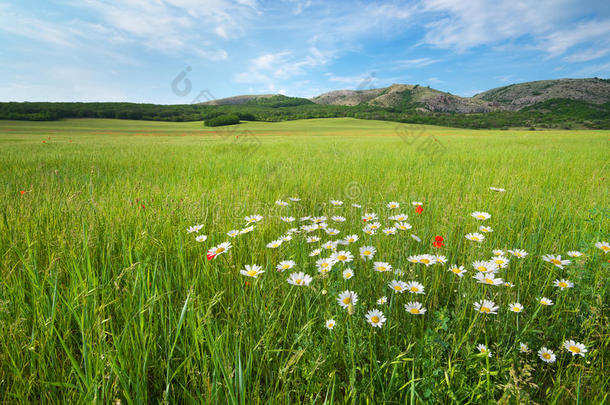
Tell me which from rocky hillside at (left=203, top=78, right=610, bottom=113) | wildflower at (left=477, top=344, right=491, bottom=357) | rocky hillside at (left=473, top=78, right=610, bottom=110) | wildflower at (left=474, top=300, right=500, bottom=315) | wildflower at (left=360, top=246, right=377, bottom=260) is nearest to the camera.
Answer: wildflower at (left=477, top=344, right=491, bottom=357)

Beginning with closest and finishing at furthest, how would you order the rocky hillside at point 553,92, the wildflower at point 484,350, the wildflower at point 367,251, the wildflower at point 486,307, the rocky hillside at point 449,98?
the wildflower at point 484,350 → the wildflower at point 486,307 → the wildflower at point 367,251 → the rocky hillside at point 449,98 → the rocky hillside at point 553,92

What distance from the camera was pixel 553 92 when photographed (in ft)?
518

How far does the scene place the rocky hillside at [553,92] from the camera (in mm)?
142825

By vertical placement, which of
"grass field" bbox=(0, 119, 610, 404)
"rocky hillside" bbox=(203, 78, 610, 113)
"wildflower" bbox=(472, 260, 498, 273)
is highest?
"rocky hillside" bbox=(203, 78, 610, 113)

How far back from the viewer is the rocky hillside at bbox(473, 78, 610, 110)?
142825mm

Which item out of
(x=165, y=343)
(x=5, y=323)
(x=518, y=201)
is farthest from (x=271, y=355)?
(x=518, y=201)

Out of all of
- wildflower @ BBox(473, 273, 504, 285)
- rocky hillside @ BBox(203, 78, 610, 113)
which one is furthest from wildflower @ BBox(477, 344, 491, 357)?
rocky hillside @ BBox(203, 78, 610, 113)

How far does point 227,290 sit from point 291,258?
1.57 ft

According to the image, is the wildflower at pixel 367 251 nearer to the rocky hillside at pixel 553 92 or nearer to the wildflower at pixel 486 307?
the wildflower at pixel 486 307

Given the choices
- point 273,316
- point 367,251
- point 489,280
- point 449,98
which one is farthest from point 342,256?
point 449,98

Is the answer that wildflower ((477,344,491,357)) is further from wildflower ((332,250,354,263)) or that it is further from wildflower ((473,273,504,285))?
wildflower ((332,250,354,263))

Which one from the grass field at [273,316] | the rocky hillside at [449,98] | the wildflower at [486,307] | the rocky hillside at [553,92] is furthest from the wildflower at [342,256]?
the rocky hillside at [553,92]

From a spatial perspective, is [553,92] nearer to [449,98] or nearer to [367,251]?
[449,98]

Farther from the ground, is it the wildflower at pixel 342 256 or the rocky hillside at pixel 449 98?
the rocky hillside at pixel 449 98
